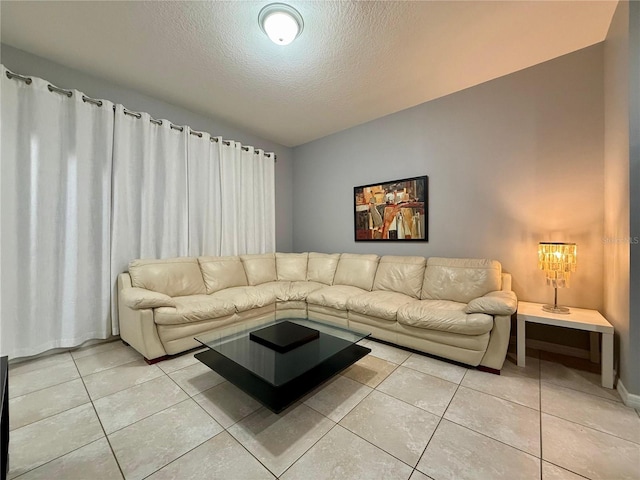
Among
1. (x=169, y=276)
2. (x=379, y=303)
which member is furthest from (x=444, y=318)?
(x=169, y=276)

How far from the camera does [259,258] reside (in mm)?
3744

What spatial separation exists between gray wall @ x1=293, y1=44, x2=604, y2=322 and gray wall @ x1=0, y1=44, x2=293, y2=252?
Result: 5.01 ft

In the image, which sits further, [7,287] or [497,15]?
[7,287]

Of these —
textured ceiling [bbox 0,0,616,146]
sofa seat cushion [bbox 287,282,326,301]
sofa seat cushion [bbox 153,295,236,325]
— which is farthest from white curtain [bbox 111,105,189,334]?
sofa seat cushion [bbox 287,282,326,301]

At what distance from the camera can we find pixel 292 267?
3863mm

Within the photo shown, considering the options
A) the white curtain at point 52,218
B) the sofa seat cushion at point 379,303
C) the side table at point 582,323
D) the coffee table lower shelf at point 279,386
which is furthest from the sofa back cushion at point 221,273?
the side table at point 582,323

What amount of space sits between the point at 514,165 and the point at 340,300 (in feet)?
7.49

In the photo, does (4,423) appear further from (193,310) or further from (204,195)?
(204,195)

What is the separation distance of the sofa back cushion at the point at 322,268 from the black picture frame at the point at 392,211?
51cm

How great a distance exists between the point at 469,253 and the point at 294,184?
3071mm

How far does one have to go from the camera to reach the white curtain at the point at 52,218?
6.86 ft

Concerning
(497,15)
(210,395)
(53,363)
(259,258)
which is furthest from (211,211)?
(497,15)

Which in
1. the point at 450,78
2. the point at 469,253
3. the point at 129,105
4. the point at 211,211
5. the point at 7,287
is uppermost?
the point at 450,78

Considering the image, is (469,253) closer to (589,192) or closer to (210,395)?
(589,192)
